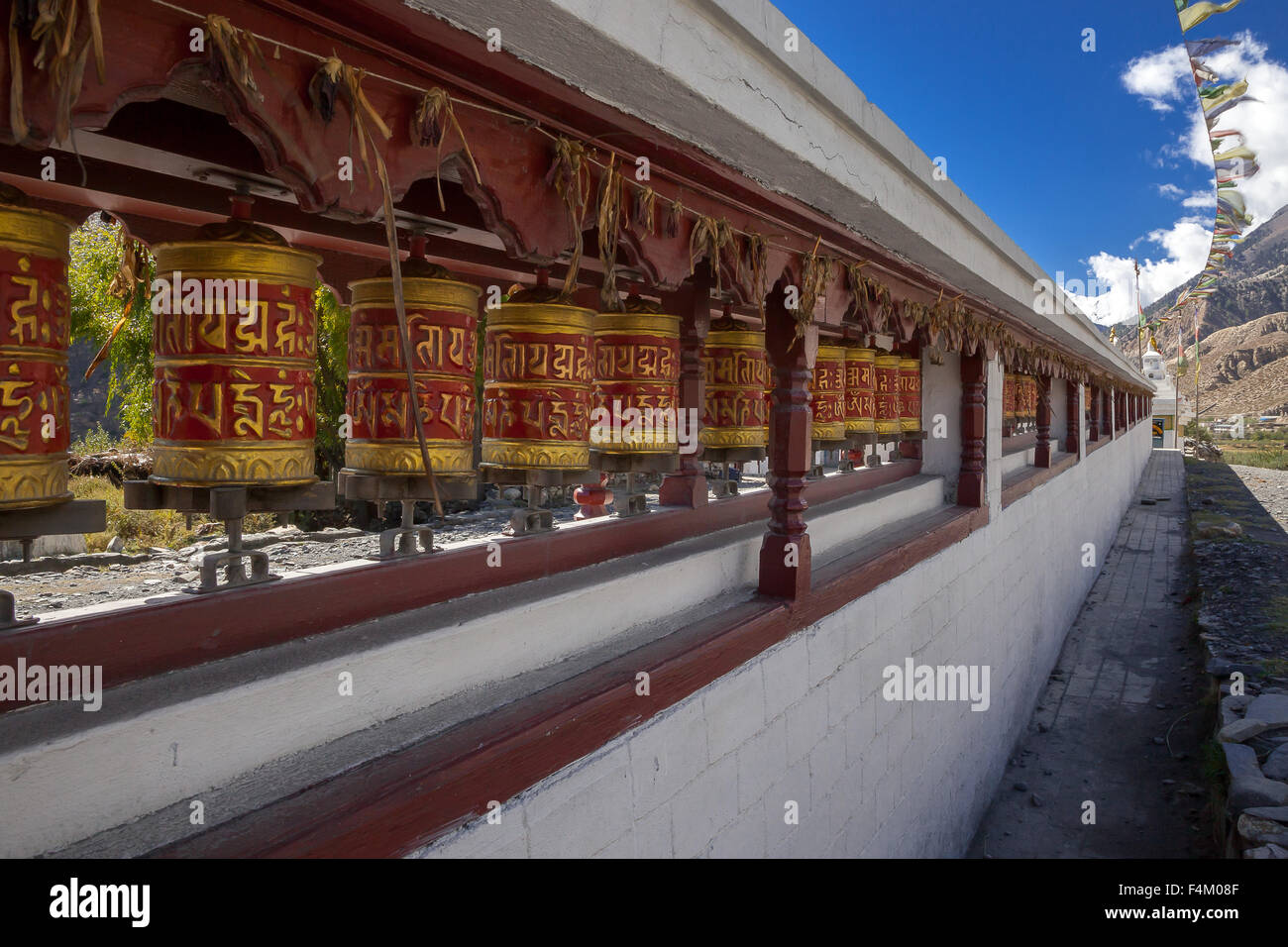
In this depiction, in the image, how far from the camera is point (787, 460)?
3.34 metres

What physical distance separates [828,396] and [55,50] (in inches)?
138

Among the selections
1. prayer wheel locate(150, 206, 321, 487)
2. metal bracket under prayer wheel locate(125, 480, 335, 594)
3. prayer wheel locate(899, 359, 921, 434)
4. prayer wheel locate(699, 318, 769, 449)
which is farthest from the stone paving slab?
prayer wheel locate(150, 206, 321, 487)

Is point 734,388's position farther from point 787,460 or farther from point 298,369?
point 298,369

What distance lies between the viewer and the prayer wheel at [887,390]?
4.93 m

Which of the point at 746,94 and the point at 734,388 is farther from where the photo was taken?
the point at 734,388

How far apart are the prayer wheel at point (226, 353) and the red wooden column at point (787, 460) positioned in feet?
7.08

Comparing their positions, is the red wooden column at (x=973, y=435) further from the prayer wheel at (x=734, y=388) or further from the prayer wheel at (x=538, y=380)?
the prayer wheel at (x=538, y=380)

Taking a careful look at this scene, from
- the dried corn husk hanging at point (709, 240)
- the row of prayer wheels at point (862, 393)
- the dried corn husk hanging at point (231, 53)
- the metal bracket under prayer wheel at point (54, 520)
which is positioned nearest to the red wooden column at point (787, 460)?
the row of prayer wheels at point (862, 393)

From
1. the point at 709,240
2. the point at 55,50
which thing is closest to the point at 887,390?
the point at 709,240

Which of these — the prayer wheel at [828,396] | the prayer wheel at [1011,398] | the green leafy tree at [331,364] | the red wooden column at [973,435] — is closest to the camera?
the prayer wheel at [828,396]

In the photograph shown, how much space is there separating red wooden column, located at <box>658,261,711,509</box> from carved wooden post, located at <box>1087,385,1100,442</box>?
1372cm

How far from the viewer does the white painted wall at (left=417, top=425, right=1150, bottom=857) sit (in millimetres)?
2143

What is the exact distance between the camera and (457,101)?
162cm
